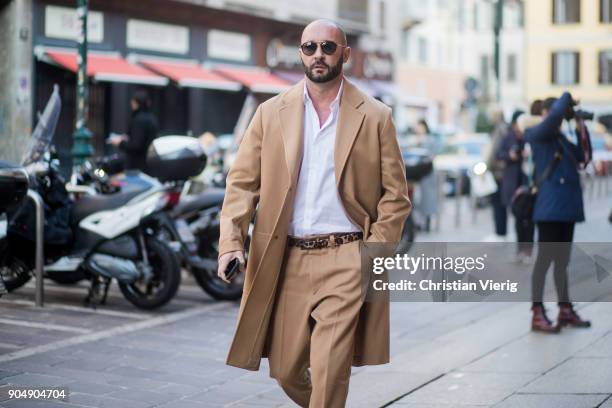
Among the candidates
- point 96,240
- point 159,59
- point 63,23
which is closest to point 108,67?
point 63,23

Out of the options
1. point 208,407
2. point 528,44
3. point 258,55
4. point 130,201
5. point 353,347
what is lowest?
point 208,407

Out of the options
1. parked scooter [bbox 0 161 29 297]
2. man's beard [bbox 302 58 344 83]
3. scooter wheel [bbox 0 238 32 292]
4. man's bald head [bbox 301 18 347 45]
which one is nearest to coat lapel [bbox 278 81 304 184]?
man's beard [bbox 302 58 344 83]

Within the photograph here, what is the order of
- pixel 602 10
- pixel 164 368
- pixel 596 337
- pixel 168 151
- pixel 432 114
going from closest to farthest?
1. pixel 164 368
2. pixel 596 337
3. pixel 168 151
4. pixel 432 114
5. pixel 602 10

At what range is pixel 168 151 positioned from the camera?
9.30 metres

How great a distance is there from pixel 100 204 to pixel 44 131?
75 centimetres

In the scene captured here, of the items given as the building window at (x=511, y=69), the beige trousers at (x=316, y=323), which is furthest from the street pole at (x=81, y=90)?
the building window at (x=511, y=69)

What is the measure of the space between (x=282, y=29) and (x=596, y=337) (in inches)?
899

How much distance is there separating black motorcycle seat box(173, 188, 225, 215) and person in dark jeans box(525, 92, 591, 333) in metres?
2.70

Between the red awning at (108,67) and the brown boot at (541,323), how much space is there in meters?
14.2

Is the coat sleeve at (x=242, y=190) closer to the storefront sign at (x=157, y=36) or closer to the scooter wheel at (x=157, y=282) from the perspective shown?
the scooter wheel at (x=157, y=282)

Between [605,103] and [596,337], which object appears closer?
[596,337]

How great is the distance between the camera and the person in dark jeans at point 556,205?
818cm

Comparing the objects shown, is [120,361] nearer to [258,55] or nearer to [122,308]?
[122,308]

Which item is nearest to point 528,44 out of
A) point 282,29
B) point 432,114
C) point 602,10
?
point 602,10
